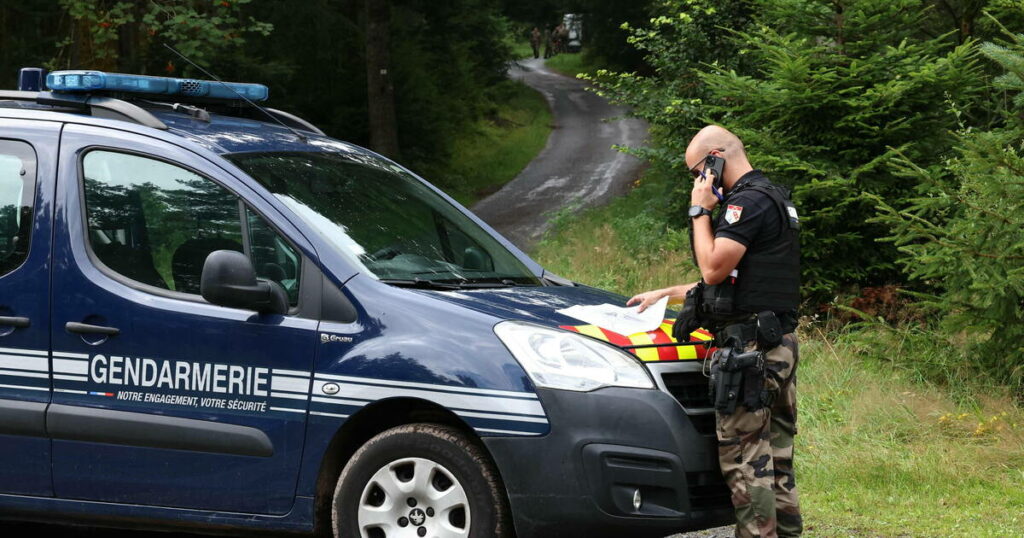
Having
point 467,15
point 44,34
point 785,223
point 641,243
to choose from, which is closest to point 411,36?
point 467,15

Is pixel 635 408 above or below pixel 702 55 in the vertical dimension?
below

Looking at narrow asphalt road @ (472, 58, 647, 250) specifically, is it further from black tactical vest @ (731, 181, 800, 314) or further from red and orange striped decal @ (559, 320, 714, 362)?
red and orange striped decal @ (559, 320, 714, 362)

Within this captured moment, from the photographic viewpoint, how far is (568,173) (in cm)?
2936

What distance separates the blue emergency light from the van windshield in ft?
2.40

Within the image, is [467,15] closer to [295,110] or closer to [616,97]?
[295,110]

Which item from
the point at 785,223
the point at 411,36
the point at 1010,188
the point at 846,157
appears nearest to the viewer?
the point at 785,223

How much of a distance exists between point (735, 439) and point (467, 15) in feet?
81.5

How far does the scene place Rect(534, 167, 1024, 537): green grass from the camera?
5781mm

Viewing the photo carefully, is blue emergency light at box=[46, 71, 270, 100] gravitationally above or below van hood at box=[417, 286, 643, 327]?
above

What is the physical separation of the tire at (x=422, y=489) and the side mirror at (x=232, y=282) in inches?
26.6

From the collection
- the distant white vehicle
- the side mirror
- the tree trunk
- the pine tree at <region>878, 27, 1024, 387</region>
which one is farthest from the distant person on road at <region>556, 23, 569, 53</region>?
the side mirror

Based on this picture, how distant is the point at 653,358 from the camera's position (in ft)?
14.2

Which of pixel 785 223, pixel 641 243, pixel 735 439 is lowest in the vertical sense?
pixel 641 243

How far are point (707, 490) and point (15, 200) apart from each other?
118 inches
